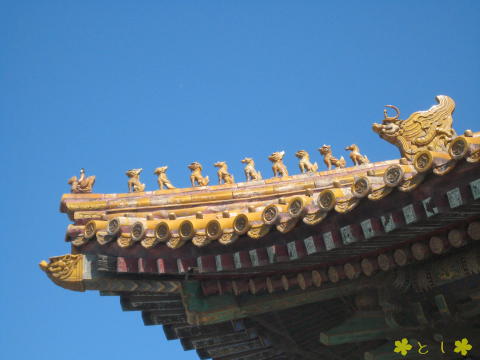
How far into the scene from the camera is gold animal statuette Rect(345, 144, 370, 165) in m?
11.7

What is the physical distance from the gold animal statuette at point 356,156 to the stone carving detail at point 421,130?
3.83m

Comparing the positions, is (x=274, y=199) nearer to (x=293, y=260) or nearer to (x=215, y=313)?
(x=215, y=313)

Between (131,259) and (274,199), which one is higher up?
(274,199)

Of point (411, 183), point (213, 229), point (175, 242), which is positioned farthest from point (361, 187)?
point (175, 242)

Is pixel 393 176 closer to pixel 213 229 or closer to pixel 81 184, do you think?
pixel 213 229

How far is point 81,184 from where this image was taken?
34.4ft

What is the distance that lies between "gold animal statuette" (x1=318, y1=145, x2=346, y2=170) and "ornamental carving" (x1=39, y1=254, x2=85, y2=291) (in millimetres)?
4384

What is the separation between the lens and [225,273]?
27.5 ft

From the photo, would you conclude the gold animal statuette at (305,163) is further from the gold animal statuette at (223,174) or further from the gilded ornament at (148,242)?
the gilded ornament at (148,242)

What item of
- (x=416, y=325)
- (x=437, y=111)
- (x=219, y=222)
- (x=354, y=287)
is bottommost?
(x=416, y=325)

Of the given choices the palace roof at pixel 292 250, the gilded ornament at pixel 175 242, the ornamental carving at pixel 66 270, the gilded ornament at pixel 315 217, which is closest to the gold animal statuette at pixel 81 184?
the palace roof at pixel 292 250

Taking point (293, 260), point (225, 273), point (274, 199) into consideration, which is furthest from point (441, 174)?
point (274, 199)

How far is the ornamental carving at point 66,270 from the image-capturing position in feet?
29.1

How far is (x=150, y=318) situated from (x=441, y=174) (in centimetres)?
565
